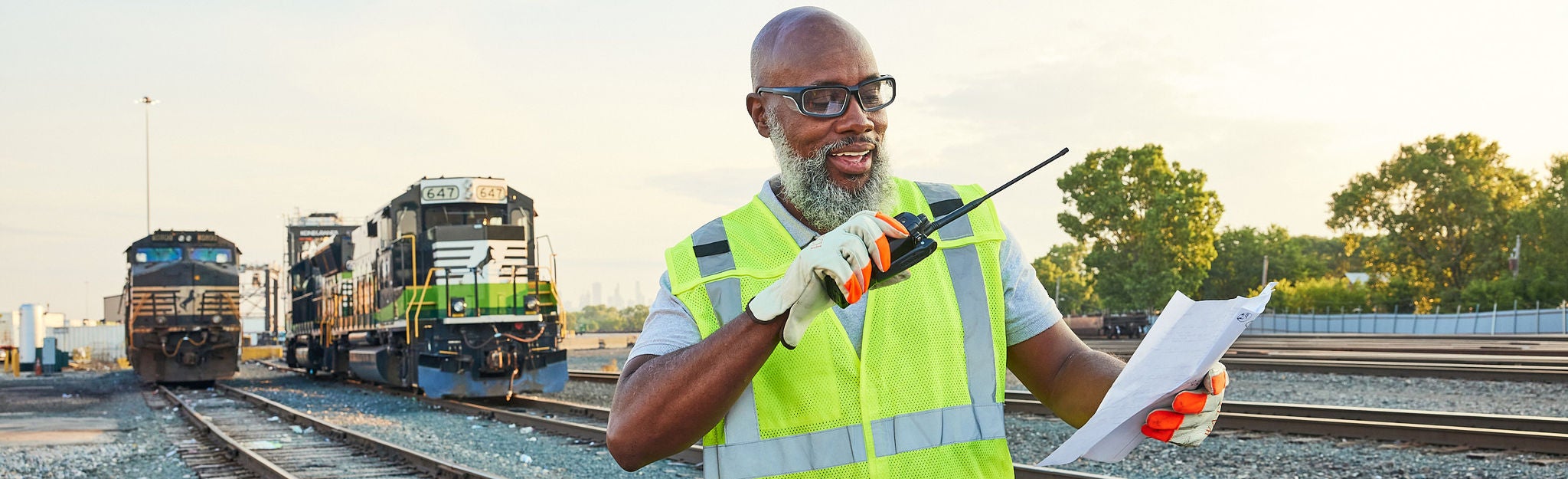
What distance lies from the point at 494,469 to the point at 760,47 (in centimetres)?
864

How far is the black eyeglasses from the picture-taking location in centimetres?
219

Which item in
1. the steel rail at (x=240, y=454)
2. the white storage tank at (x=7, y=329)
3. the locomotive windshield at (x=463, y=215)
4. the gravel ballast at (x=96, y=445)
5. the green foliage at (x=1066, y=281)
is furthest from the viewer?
the green foliage at (x=1066, y=281)

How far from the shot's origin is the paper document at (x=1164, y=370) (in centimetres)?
188

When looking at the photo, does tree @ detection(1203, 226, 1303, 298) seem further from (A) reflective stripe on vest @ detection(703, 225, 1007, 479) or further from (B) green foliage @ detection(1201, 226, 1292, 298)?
(A) reflective stripe on vest @ detection(703, 225, 1007, 479)

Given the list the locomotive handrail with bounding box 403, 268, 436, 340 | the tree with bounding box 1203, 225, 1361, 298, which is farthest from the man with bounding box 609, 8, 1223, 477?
the tree with bounding box 1203, 225, 1361, 298

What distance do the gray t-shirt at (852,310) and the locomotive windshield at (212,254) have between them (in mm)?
28199

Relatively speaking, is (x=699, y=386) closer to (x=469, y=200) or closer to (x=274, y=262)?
(x=469, y=200)

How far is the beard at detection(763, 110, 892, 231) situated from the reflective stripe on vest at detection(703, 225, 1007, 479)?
22cm

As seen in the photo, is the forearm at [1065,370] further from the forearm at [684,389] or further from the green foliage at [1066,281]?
the green foliage at [1066,281]

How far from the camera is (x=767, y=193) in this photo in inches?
93.6

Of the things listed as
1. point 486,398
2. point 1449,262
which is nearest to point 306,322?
point 486,398

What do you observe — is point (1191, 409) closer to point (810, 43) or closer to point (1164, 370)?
point (1164, 370)

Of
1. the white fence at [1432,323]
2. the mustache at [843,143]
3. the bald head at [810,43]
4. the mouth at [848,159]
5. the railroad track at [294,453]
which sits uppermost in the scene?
the bald head at [810,43]

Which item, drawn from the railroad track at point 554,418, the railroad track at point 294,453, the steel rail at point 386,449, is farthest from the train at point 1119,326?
the railroad track at point 294,453
